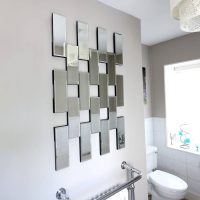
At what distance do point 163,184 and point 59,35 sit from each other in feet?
6.40

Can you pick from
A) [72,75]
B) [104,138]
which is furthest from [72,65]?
[104,138]

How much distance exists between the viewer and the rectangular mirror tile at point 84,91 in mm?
1227

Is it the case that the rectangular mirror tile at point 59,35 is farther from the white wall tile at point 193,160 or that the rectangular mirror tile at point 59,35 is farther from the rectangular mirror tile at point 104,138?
the white wall tile at point 193,160

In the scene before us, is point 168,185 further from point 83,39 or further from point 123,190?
point 83,39

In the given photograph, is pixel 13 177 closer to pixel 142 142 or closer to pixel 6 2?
pixel 6 2

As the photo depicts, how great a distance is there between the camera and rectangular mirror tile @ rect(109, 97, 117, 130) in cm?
142

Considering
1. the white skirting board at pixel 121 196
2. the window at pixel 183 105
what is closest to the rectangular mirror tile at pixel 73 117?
the white skirting board at pixel 121 196

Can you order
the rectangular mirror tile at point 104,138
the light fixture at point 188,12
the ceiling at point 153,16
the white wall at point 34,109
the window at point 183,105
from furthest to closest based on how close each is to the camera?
the window at point 183,105
the ceiling at point 153,16
the rectangular mirror tile at point 104,138
the white wall at point 34,109
the light fixture at point 188,12

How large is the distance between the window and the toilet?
42 centimetres

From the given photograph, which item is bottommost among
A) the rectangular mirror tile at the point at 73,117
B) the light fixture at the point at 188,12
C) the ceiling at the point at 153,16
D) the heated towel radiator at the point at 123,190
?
the heated towel radiator at the point at 123,190

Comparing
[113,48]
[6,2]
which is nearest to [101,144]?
[113,48]

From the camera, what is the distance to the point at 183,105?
2623mm

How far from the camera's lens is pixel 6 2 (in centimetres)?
93

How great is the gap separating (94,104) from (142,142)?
2.38ft
